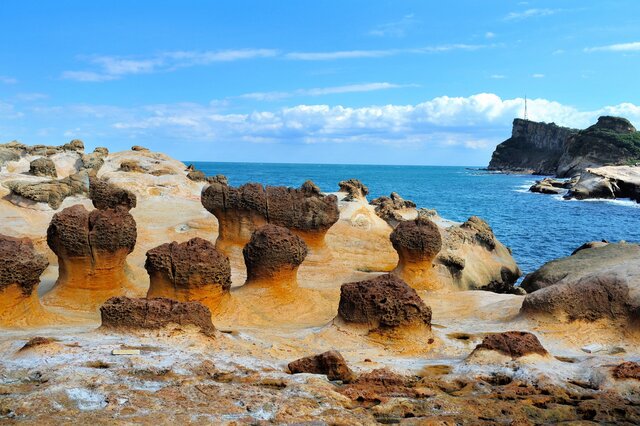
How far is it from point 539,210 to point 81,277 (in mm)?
46091

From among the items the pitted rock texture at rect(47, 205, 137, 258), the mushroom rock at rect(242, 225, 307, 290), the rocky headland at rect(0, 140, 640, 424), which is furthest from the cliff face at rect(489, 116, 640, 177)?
the pitted rock texture at rect(47, 205, 137, 258)

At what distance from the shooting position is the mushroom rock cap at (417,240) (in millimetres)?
14477

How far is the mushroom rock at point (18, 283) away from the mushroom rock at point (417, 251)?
8.02m

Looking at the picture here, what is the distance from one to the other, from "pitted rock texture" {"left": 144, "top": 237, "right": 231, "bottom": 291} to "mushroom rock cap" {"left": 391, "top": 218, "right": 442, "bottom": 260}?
17.6ft

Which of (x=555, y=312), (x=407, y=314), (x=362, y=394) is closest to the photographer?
(x=362, y=394)

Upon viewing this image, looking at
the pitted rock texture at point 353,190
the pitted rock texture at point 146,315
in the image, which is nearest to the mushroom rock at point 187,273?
the pitted rock texture at point 146,315

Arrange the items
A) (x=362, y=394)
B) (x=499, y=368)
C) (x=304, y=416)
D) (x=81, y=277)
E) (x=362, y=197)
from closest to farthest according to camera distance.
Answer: (x=304, y=416)
(x=362, y=394)
(x=499, y=368)
(x=81, y=277)
(x=362, y=197)

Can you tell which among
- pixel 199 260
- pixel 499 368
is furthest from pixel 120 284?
pixel 499 368

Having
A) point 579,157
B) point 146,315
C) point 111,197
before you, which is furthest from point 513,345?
point 579,157

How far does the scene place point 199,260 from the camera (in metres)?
10.4

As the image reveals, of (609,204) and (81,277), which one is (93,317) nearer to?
(81,277)

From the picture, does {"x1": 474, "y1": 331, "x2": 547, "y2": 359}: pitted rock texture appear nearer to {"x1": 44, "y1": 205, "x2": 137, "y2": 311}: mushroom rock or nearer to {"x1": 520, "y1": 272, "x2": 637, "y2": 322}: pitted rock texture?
{"x1": 520, "y1": 272, "x2": 637, "y2": 322}: pitted rock texture

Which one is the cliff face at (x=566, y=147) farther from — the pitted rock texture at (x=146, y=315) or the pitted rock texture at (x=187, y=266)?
the pitted rock texture at (x=146, y=315)

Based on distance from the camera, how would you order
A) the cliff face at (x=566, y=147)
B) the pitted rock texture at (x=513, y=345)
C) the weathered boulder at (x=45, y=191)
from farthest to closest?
the cliff face at (x=566, y=147) < the weathered boulder at (x=45, y=191) < the pitted rock texture at (x=513, y=345)
